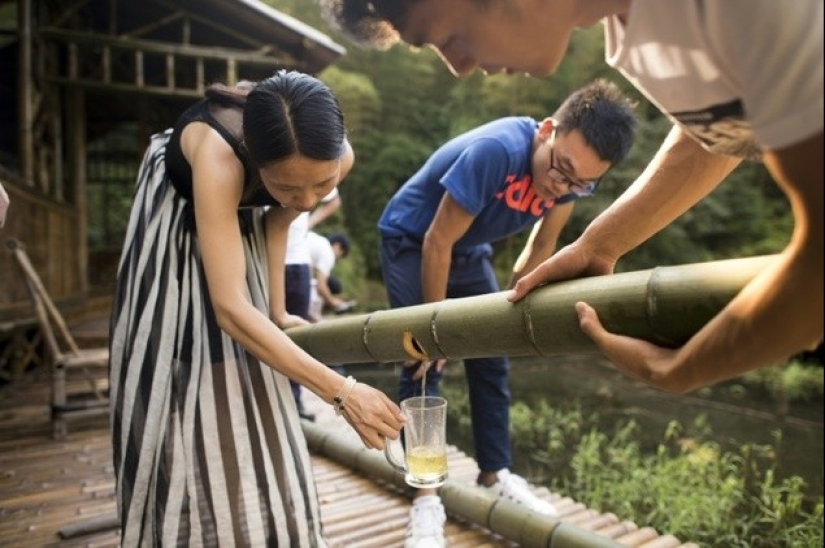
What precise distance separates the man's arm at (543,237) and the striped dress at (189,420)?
1.38 meters

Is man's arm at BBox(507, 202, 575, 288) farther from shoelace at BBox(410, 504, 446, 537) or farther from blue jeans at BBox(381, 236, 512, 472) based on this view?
shoelace at BBox(410, 504, 446, 537)

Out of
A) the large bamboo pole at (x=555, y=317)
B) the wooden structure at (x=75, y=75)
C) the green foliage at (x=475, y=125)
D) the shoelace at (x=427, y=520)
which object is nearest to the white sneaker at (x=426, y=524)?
the shoelace at (x=427, y=520)

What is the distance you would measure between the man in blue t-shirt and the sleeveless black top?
0.86 meters

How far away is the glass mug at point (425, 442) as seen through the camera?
1802mm

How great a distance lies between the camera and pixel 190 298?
6.39 ft

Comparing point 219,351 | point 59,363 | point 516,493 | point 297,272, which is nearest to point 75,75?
point 59,363

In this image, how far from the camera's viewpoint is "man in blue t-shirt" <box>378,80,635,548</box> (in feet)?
8.14

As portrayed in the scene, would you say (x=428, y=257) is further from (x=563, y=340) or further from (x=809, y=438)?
(x=809, y=438)

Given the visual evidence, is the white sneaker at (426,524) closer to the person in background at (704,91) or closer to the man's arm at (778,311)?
the person in background at (704,91)

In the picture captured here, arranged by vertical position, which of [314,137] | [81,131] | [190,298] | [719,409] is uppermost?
[81,131]

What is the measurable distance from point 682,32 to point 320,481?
314cm

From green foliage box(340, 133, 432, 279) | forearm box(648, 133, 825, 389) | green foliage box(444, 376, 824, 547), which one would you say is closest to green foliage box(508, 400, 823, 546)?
green foliage box(444, 376, 824, 547)

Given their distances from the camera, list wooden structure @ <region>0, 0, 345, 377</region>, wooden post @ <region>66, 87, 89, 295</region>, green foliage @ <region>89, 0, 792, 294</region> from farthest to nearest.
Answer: green foliage @ <region>89, 0, 792, 294</region>
wooden post @ <region>66, 87, 89, 295</region>
wooden structure @ <region>0, 0, 345, 377</region>

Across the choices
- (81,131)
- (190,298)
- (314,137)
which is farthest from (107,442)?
(81,131)
